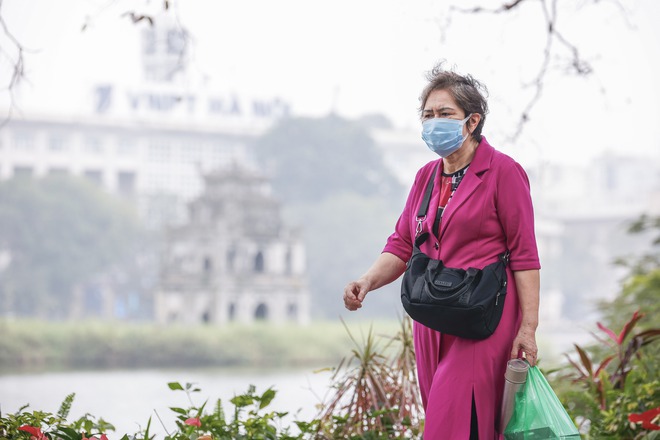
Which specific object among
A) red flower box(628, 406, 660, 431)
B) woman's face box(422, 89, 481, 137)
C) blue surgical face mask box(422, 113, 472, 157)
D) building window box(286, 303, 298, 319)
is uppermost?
building window box(286, 303, 298, 319)

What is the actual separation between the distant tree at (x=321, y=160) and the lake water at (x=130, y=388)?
19.6 m

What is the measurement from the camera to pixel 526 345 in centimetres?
217

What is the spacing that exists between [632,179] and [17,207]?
1571 inches

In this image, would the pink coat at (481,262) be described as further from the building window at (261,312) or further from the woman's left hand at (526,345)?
the building window at (261,312)

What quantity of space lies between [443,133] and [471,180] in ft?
0.39

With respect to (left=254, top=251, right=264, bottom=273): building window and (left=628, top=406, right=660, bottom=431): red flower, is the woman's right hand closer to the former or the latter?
(left=628, top=406, right=660, bottom=431): red flower

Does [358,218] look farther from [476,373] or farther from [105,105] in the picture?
[476,373]

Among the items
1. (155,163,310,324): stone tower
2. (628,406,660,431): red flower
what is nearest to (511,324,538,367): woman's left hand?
(628,406,660,431): red flower

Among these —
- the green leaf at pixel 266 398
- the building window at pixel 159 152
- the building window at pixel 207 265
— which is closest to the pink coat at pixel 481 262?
the green leaf at pixel 266 398

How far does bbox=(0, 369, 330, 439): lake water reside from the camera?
19406mm

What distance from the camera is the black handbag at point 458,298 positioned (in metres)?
2.14

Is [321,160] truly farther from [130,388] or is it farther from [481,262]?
[481,262]

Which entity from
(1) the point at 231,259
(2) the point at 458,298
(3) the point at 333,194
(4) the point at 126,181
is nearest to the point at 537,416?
(2) the point at 458,298

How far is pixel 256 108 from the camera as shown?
206 feet
